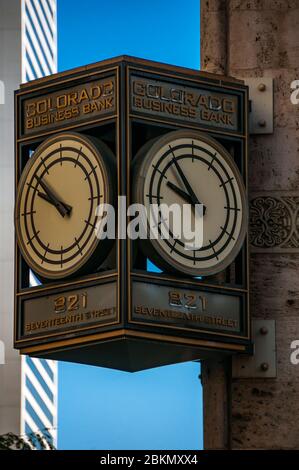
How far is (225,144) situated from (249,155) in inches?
25.3

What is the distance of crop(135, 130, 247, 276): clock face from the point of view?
24.3 meters

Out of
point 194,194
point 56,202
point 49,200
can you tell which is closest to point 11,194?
point 49,200

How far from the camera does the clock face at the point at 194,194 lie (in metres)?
24.3

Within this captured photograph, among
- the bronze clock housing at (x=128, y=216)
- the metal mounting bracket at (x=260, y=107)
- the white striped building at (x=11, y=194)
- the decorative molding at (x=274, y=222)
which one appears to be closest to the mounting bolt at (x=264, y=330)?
the bronze clock housing at (x=128, y=216)

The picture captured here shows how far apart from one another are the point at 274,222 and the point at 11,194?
6726cm

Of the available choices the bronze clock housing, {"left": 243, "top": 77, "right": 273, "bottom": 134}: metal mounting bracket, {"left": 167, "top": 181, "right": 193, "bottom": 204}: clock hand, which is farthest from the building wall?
{"left": 167, "top": 181, "right": 193, "bottom": 204}: clock hand

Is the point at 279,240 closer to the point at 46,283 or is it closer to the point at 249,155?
the point at 249,155

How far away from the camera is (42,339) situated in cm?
2456

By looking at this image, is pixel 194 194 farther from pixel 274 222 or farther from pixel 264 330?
pixel 264 330

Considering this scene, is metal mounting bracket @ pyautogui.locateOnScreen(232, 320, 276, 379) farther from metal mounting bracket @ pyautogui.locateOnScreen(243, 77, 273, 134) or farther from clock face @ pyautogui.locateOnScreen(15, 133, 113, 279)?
metal mounting bracket @ pyautogui.locateOnScreen(243, 77, 273, 134)

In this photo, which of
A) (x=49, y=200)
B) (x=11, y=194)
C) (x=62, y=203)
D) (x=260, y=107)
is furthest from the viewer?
(x=11, y=194)

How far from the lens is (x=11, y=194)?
92.5 m

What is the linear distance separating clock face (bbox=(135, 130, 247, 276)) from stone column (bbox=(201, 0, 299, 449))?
823mm
